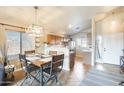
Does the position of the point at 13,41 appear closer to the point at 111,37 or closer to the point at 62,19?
the point at 62,19

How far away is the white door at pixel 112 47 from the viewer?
381 cm

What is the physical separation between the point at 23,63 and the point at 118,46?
3147 mm

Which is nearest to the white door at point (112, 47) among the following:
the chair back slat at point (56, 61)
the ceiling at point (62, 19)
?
the ceiling at point (62, 19)

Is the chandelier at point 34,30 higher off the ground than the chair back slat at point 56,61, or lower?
higher

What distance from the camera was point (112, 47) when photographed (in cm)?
398

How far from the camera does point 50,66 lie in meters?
2.62

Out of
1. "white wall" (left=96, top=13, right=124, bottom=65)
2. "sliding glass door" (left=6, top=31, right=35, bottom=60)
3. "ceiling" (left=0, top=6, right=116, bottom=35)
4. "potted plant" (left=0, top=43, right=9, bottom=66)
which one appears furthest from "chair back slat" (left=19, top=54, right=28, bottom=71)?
"white wall" (left=96, top=13, right=124, bottom=65)

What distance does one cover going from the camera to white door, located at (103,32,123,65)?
381 centimetres

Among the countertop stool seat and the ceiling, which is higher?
the ceiling

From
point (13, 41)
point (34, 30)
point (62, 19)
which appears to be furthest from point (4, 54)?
point (62, 19)

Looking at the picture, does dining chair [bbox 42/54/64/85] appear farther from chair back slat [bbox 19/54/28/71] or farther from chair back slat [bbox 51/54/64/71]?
chair back slat [bbox 19/54/28/71]

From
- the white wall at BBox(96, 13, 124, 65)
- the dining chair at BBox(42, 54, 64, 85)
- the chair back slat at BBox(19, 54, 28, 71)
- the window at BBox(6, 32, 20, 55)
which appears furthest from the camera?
the white wall at BBox(96, 13, 124, 65)

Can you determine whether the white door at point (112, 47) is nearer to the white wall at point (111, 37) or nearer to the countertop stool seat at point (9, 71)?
the white wall at point (111, 37)
